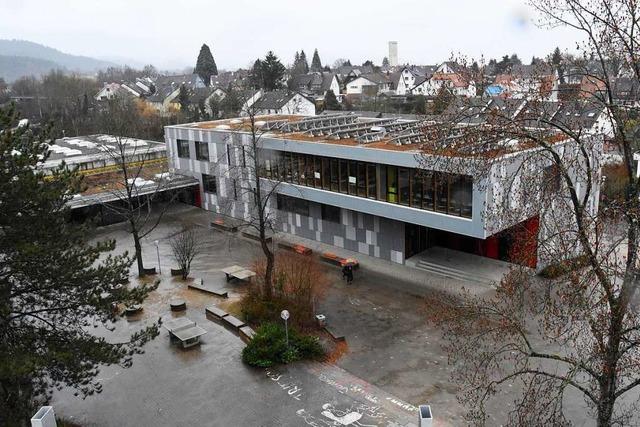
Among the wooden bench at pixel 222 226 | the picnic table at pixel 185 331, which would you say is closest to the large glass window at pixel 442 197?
the picnic table at pixel 185 331

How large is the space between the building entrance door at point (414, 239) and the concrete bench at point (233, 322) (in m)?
8.82

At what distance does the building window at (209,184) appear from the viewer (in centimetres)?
3472

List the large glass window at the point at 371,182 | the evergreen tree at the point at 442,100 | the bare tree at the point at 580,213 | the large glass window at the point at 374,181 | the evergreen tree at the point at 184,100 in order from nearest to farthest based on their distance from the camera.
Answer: the bare tree at the point at 580,213 → the evergreen tree at the point at 442,100 → the large glass window at the point at 374,181 → the large glass window at the point at 371,182 → the evergreen tree at the point at 184,100

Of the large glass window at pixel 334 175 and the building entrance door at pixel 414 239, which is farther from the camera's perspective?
the large glass window at pixel 334 175

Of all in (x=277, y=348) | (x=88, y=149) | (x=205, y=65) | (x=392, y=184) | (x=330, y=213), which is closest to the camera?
(x=277, y=348)

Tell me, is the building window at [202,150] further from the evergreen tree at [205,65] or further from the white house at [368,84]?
the evergreen tree at [205,65]

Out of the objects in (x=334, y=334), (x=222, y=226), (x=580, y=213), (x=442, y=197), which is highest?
(x=580, y=213)

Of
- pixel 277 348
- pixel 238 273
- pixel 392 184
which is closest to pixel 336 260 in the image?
pixel 392 184

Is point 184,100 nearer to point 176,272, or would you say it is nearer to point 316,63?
point 176,272

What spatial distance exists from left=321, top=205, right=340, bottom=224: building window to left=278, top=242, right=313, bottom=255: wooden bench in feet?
6.18

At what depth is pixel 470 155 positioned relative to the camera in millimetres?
9445

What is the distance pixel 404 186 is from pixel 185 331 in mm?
10464

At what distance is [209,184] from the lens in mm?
35250

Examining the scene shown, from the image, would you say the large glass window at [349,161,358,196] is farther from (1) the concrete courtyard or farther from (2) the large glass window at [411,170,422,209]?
(1) the concrete courtyard
